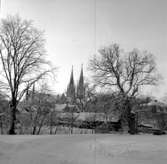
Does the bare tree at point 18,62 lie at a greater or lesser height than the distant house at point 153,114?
greater

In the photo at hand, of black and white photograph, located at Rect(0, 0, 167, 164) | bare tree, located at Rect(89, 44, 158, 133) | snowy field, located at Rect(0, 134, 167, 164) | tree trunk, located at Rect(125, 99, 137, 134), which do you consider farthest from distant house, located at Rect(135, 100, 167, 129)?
snowy field, located at Rect(0, 134, 167, 164)

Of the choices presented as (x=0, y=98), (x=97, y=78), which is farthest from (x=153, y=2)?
(x=0, y=98)

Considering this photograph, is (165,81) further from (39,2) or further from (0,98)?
(0,98)

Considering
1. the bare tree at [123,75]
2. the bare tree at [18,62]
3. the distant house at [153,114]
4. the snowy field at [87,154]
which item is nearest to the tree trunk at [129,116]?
the bare tree at [123,75]

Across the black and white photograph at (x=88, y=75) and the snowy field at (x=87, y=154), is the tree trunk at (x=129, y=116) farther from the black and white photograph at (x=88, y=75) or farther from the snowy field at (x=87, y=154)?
the snowy field at (x=87, y=154)

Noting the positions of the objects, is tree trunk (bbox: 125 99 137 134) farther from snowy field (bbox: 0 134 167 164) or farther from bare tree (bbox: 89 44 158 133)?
snowy field (bbox: 0 134 167 164)

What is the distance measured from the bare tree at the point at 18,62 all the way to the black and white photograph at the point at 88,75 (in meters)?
0.02

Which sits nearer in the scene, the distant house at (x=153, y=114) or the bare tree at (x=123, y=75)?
the distant house at (x=153, y=114)

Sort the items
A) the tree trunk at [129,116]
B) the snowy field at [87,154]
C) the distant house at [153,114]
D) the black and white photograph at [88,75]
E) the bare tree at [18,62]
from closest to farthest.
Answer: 1. the snowy field at [87,154]
2. the black and white photograph at [88,75]
3. the distant house at [153,114]
4. the bare tree at [18,62]
5. the tree trunk at [129,116]

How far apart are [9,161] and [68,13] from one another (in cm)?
161

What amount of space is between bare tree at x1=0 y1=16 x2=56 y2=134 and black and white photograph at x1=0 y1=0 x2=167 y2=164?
0.06ft

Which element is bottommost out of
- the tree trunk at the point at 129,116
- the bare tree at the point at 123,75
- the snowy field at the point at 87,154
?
the snowy field at the point at 87,154

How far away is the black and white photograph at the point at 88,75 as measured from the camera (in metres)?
1.69

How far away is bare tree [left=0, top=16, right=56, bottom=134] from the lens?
124 inches
